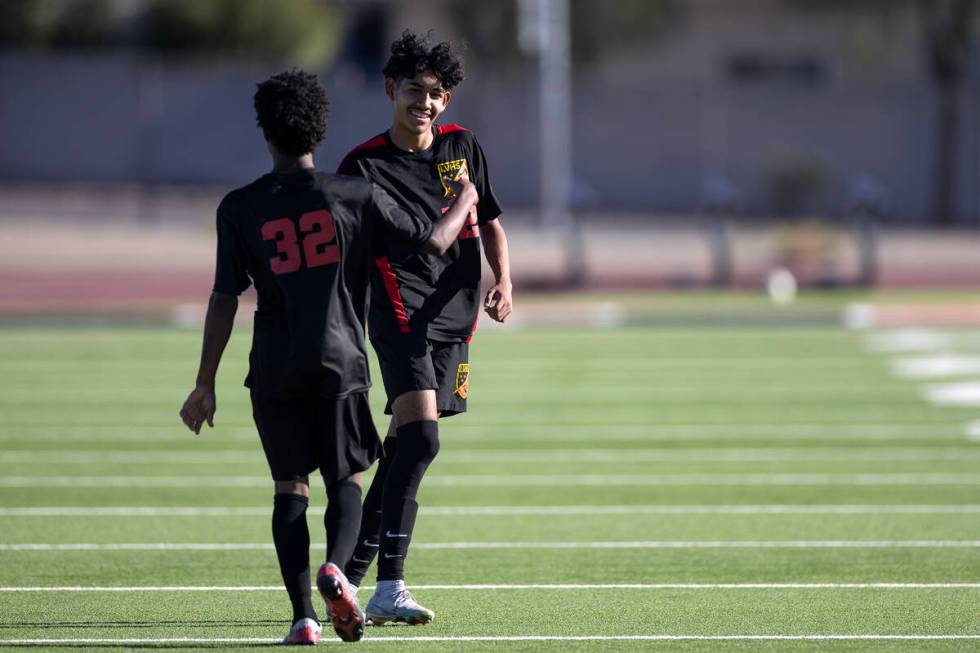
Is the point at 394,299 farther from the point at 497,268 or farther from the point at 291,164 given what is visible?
the point at 291,164

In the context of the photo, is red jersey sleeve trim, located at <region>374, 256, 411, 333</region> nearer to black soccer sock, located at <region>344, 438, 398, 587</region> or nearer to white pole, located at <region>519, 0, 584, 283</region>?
black soccer sock, located at <region>344, 438, 398, 587</region>

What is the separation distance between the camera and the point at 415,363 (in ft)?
20.5

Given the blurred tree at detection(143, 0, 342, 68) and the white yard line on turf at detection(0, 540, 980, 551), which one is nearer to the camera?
the white yard line on turf at detection(0, 540, 980, 551)

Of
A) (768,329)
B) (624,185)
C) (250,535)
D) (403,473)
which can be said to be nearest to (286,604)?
(403,473)

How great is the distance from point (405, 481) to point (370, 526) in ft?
1.28

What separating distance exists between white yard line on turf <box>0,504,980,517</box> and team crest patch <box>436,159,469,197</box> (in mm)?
2970

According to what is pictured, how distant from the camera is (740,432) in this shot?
12.1 meters

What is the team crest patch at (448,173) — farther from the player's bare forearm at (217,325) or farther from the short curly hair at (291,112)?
the player's bare forearm at (217,325)

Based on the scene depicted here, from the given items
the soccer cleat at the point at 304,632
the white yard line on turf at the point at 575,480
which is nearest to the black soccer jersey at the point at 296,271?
the soccer cleat at the point at 304,632

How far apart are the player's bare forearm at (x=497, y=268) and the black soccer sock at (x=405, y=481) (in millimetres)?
531

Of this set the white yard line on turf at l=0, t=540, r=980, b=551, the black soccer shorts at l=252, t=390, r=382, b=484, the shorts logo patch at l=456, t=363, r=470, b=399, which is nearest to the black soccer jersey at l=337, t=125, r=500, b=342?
the shorts logo patch at l=456, t=363, r=470, b=399

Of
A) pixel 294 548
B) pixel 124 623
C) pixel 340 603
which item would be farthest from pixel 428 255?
pixel 124 623

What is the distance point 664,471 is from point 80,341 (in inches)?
430

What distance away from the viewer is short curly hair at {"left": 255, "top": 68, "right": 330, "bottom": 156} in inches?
221
